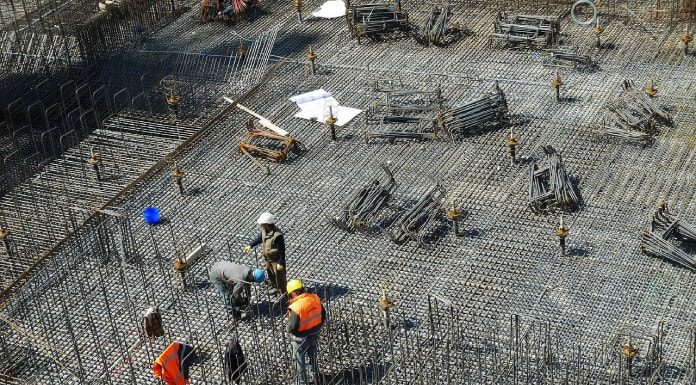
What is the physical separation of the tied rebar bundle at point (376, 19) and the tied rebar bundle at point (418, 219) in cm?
795

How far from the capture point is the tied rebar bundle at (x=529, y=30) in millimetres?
29984

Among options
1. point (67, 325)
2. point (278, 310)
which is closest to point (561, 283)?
point (278, 310)

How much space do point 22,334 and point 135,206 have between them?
4.29 meters

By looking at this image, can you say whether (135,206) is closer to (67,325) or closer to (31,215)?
(31,215)

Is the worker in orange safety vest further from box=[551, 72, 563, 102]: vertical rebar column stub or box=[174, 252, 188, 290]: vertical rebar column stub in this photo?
box=[551, 72, 563, 102]: vertical rebar column stub

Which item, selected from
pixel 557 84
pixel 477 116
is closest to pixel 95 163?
pixel 477 116

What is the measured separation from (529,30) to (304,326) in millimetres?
13127

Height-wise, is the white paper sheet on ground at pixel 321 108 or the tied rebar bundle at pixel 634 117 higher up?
the tied rebar bundle at pixel 634 117

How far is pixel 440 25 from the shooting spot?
101ft

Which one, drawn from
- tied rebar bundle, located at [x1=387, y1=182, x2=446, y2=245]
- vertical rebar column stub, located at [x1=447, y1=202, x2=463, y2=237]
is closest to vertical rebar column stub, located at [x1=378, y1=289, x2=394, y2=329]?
tied rebar bundle, located at [x1=387, y1=182, x2=446, y2=245]

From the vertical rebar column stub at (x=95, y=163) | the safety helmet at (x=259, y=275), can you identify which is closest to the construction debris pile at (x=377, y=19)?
the vertical rebar column stub at (x=95, y=163)

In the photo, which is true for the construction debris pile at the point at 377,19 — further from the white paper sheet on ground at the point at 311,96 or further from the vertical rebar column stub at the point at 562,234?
the vertical rebar column stub at the point at 562,234

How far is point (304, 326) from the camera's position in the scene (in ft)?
63.8

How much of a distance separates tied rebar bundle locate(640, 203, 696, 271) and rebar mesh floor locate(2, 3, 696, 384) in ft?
0.77
